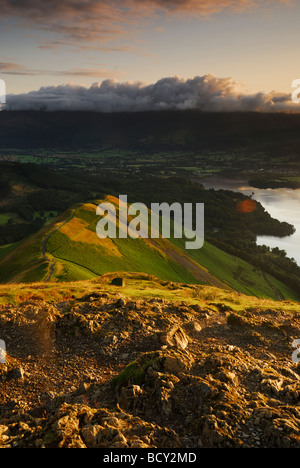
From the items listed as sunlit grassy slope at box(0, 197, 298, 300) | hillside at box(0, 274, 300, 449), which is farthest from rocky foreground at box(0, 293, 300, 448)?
sunlit grassy slope at box(0, 197, 298, 300)

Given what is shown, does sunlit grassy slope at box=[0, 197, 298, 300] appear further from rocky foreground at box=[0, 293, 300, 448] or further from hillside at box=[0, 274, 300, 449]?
rocky foreground at box=[0, 293, 300, 448]

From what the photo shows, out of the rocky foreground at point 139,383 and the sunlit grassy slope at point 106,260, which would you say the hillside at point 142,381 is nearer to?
the rocky foreground at point 139,383

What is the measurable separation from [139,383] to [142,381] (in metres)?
0.18

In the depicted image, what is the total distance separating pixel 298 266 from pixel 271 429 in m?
159

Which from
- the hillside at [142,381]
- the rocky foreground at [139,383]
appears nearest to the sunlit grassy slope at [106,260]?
the hillside at [142,381]

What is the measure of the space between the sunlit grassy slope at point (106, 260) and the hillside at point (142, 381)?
3586 cm

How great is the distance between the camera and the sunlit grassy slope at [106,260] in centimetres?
6644

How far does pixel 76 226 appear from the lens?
99.1 meters

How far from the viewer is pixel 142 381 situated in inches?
622

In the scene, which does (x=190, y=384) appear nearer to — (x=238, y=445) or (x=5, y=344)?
(x=238, y=445)

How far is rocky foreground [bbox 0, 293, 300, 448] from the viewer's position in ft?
40.3

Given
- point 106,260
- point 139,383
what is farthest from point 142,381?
point 106,260

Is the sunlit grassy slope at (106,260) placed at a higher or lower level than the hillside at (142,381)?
lower
